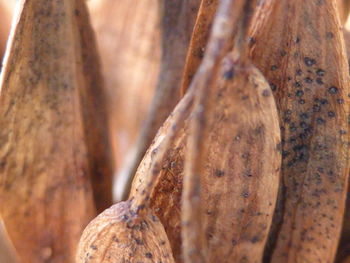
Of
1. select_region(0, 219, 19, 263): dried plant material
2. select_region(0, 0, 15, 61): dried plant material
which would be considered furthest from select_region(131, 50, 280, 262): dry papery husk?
select_region(0, 0, 15, 61): dried plant material

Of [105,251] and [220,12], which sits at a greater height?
[220,12]

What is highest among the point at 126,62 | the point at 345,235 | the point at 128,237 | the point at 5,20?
the point at 5,20

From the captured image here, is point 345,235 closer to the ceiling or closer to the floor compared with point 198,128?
closer to the floor

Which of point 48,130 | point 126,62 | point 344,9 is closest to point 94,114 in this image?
point 48,130

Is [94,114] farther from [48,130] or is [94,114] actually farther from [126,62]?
[126,62]

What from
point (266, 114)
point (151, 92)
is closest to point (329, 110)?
point (266, 114)

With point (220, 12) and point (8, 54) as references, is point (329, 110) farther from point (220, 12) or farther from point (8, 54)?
point (8, 54)

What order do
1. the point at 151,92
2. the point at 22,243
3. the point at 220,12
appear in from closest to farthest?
1. the point at 220,12
2. the point at 22,243
3. the point at 151,92
